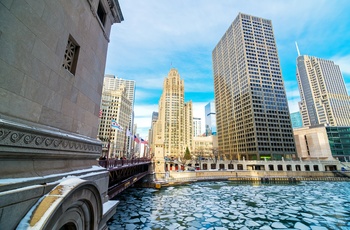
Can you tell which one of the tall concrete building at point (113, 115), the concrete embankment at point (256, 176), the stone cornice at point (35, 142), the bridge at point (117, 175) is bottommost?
the concrete embankment at point (256, 176)

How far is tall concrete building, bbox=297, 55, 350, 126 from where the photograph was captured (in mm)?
114688

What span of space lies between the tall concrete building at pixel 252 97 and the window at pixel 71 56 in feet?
273

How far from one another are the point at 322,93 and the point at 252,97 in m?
92.8

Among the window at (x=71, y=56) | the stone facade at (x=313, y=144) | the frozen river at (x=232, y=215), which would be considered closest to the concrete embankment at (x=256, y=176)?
the frozen river at (x=232, y=215)

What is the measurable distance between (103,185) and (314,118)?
574ft

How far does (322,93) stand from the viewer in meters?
131

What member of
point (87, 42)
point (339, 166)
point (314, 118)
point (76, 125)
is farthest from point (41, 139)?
point (314, 118)

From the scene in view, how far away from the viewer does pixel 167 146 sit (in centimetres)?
11106

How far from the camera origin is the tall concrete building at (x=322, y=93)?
376 feet

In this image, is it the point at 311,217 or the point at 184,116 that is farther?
the point at 184,116

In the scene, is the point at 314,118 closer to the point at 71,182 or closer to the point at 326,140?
the point at 326,140

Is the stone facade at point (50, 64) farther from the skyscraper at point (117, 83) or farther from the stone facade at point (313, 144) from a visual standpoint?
the skyscraper at point (117, 83)

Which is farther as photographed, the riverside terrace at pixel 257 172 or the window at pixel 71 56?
the riverside terrace at pixel 257 172

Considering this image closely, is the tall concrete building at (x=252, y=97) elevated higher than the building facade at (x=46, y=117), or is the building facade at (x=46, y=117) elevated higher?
the tall concrete building at (x=252, y=97)
